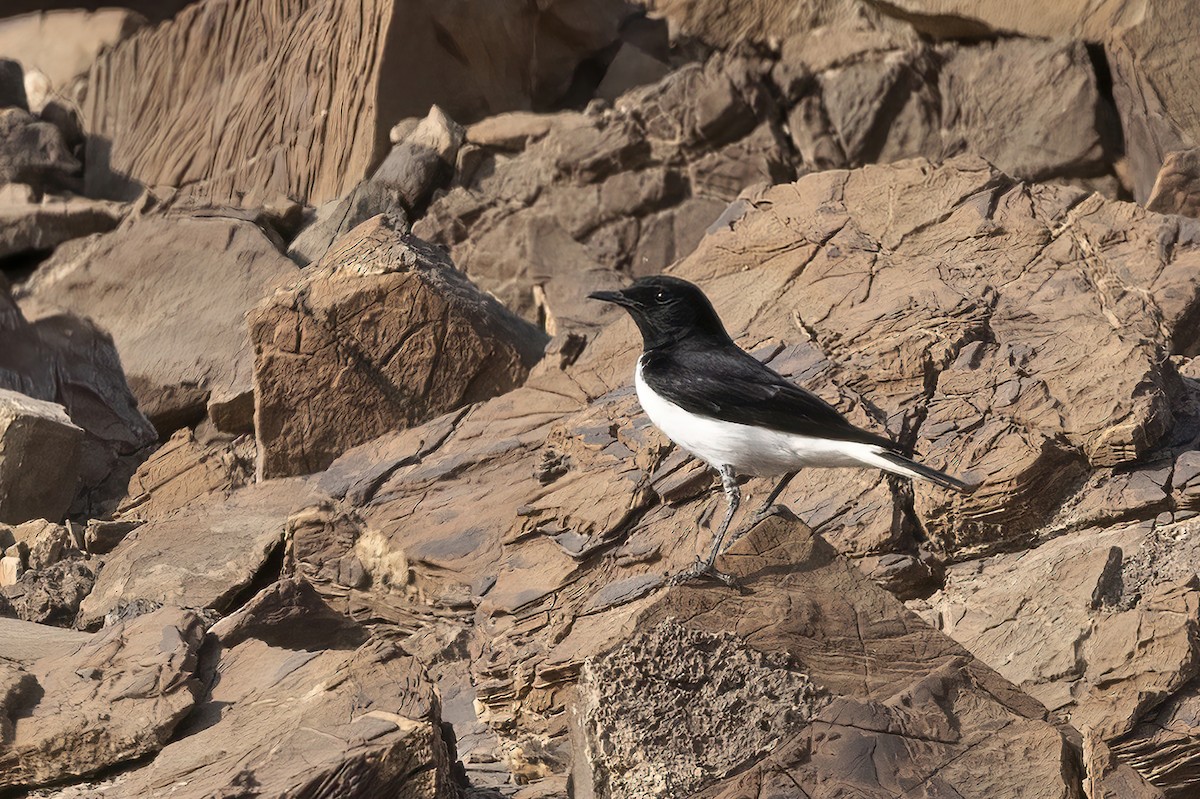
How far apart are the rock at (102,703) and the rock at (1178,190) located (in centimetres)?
693

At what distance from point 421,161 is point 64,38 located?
5.19 meters

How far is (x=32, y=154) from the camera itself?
11961mm

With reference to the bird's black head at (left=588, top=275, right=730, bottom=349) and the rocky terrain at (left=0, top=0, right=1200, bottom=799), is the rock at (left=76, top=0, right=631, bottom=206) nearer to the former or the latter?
the rocky terrain at (left=0, top=0, right=1200, bottom=799)

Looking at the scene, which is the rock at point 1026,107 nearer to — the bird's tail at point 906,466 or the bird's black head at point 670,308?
the bird's black head at point 670,308

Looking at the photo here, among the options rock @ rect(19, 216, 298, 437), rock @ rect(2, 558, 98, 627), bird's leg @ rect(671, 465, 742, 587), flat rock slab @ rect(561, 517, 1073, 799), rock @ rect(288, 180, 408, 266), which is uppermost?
bird's leg @ rect(671, 465, 742, 587)

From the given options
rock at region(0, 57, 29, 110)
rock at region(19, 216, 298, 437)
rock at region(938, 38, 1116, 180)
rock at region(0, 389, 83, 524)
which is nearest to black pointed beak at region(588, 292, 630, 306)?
rock at region(0, 389, 83, 524)

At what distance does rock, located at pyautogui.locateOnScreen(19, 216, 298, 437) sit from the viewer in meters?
9.85

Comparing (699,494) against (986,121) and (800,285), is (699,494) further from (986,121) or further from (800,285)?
(986,121)

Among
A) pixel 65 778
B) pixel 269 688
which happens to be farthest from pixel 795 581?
pixel 65 778

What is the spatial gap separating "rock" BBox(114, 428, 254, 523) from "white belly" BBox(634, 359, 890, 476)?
398 centimetres

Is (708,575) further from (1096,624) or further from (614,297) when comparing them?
(1096,624)

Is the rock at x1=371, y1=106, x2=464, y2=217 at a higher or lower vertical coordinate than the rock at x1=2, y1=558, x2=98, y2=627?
higher

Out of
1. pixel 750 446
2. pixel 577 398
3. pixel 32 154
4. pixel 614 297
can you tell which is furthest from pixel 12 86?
pixel 750 446

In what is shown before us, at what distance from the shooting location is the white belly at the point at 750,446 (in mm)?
5508
